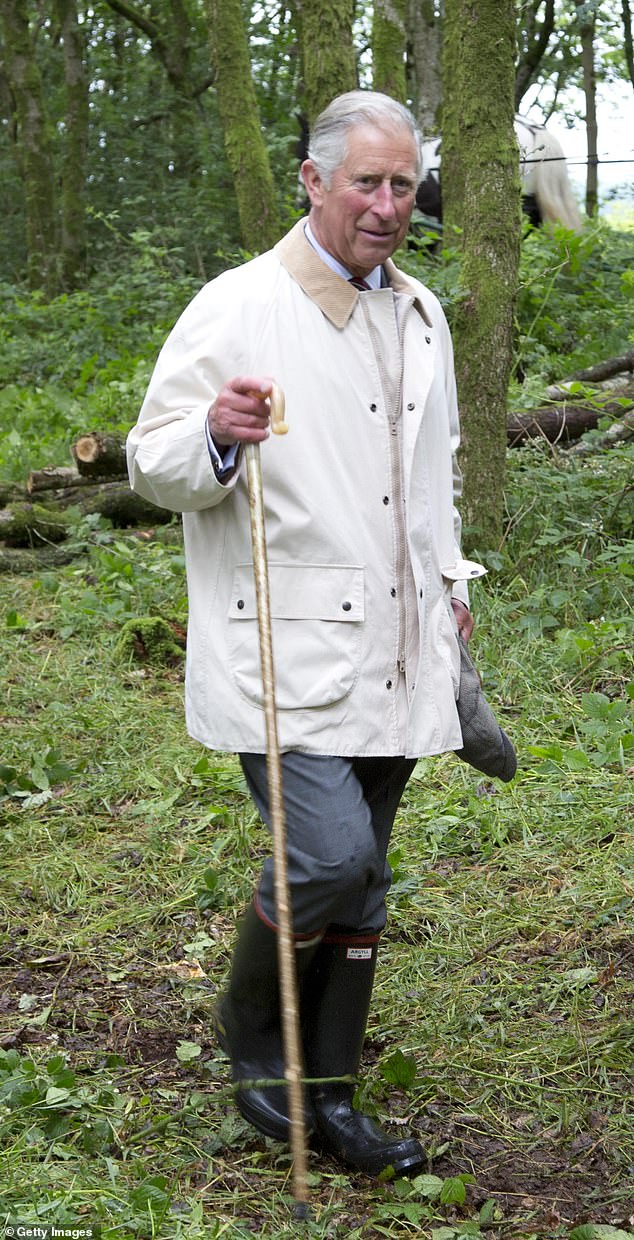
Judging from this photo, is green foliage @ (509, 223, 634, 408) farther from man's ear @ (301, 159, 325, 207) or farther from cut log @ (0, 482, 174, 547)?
man's ear @ (301, 159, 325, 207)

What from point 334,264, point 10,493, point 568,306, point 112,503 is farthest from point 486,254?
point 568,306

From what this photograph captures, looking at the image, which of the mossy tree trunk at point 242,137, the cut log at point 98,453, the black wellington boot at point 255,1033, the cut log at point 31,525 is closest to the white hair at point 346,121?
the black wellington boot at point 255,1033

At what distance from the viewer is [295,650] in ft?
8.95

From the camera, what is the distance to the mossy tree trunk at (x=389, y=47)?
10398 mm

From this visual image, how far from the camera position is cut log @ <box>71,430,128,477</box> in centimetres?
779

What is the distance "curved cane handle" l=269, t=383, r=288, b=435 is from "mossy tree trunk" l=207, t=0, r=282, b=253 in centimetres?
809

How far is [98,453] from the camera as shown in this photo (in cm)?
781

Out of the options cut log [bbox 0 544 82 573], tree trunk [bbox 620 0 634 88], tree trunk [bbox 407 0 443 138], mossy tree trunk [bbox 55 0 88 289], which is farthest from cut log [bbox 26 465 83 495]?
tree trunk [bbox 620 0 634 88]

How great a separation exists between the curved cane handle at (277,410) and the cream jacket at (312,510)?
0.66ft

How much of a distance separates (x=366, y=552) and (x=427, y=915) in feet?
5.76

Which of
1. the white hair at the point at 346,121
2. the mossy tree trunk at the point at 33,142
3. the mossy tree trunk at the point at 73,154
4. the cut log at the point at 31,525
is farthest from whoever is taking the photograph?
the mossy tree trunk at the point at 73,154

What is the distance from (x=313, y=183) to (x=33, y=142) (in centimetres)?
1471

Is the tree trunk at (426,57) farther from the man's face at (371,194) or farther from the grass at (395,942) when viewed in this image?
the man's face at (371,194)

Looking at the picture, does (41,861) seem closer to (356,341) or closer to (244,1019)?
(244,1019)
